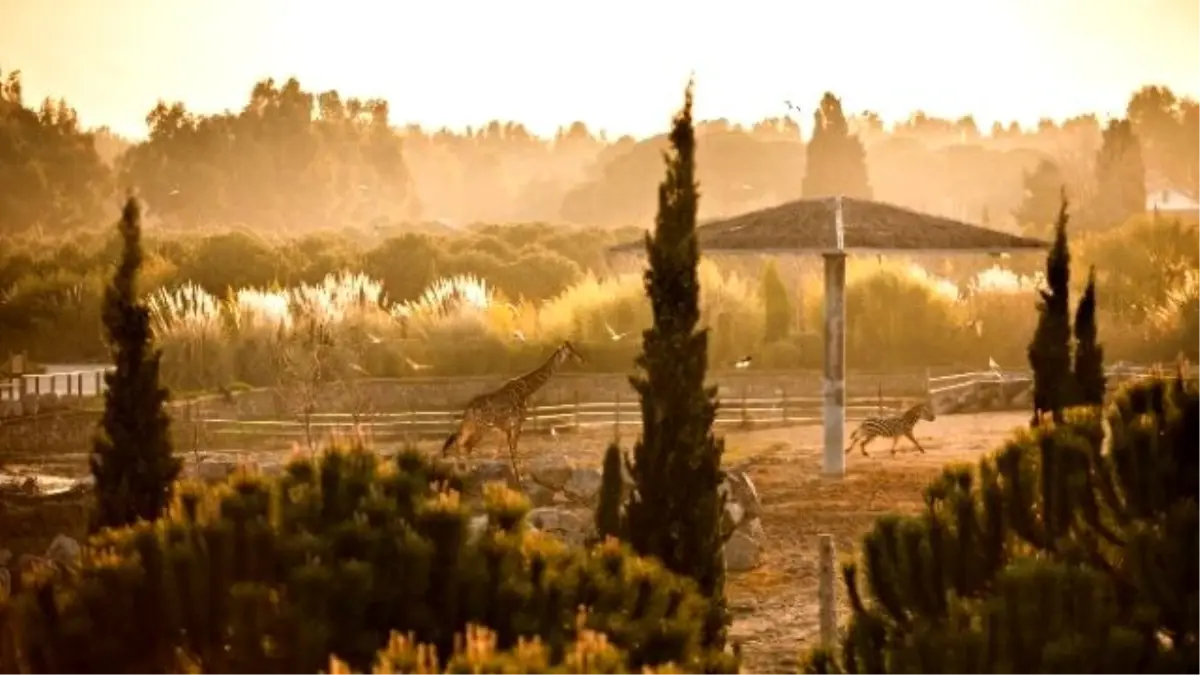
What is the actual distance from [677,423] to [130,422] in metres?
4.23

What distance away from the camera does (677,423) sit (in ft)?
35.6

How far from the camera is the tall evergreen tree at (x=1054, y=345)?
15.0 meters

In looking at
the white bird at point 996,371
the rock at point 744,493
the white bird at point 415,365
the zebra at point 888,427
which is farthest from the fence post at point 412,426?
the white bird at point 996,371

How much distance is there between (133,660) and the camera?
806 cm

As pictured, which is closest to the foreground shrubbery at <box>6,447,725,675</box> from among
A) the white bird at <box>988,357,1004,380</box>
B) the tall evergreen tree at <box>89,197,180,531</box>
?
the tall evergreen tree at <box>89,197,180,531</box>

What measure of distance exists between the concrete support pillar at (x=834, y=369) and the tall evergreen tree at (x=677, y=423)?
722 centimetres

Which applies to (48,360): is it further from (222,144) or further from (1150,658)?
(222,144)

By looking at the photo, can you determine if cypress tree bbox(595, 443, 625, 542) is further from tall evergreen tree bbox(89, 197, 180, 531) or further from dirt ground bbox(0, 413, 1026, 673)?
tall evergreen tree bbox(89, 197, 180, 531)

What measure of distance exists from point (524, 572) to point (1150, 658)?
10.1ft

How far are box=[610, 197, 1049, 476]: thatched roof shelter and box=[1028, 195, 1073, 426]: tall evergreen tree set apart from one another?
74.0 inches

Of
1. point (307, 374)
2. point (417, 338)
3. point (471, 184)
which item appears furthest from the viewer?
point (471, 184)

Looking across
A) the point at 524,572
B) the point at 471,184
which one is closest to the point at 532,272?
the point at 524,572

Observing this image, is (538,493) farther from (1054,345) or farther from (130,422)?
(130,422)

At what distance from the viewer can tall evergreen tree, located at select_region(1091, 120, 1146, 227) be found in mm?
49469
